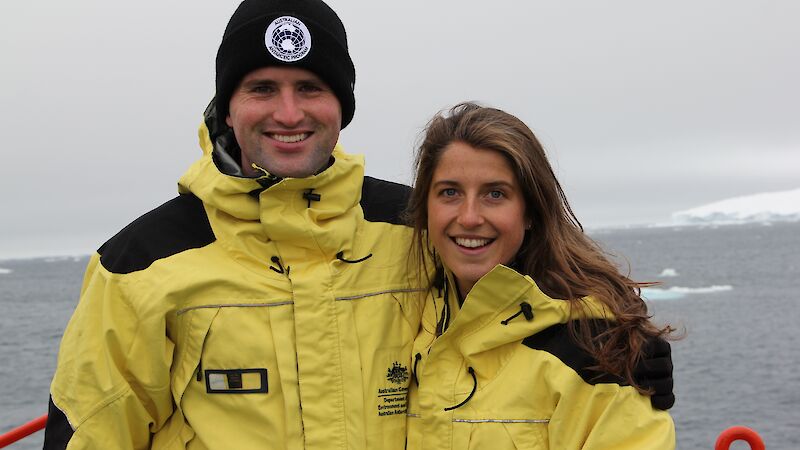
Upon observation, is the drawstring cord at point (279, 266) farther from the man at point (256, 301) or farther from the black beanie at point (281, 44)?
the black beanie at point (281, 44)

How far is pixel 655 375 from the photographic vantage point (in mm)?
2279

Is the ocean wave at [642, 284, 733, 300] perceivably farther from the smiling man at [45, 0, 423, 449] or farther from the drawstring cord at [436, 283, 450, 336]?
the smiling man at [45, 0, 423, 449]

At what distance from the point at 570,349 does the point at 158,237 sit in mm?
1258

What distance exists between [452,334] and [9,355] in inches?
1190

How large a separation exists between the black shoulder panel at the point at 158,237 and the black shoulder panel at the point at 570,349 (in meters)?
1.03

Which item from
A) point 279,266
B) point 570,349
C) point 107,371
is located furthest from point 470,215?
point 107,371

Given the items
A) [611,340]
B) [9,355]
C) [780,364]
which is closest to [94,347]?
[611,340]

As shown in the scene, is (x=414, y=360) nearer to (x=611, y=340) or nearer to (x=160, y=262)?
(x=611, y=340)

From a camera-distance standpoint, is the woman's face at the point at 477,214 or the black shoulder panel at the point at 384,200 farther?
the black shoulder panel at the point at 384,200

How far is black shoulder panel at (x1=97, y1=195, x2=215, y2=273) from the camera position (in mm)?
2408

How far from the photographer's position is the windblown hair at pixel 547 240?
2.29 metres

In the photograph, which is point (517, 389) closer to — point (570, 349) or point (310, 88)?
point (570, 349)

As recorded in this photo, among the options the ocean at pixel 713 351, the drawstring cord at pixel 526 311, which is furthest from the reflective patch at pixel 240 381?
the ocean at pixel 713 351

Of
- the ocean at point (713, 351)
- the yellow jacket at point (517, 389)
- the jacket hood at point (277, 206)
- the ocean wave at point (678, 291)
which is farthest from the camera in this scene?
the ocean wave at point (678, 291)
